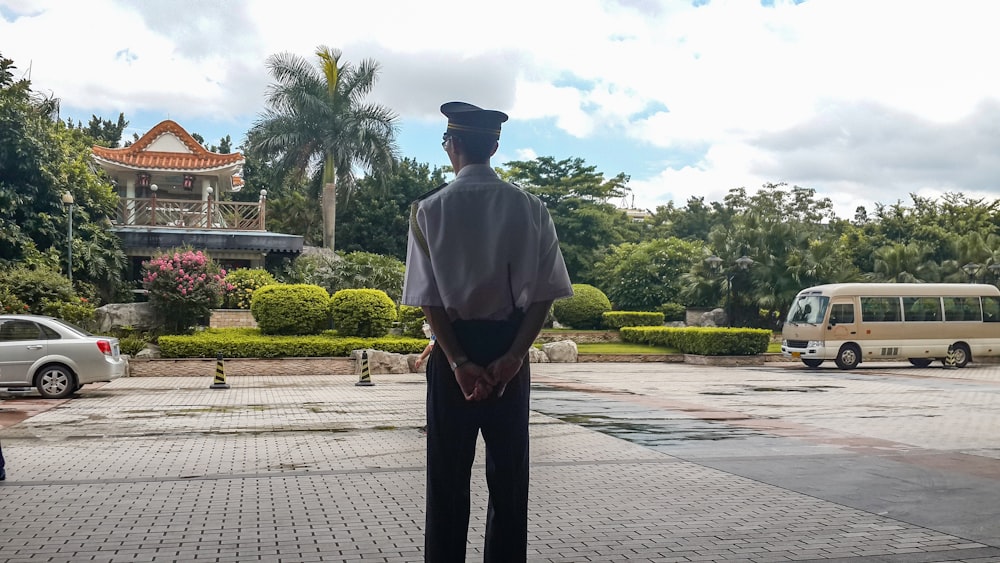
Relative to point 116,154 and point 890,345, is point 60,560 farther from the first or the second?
point 116,154

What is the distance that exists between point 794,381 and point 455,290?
18486 millimetres

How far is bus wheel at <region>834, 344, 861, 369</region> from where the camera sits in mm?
26000

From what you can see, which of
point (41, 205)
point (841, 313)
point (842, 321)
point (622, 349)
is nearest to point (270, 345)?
point (41, 205)

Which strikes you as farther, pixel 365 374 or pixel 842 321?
pixel 842 321

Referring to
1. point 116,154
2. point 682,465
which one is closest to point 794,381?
point 682,465

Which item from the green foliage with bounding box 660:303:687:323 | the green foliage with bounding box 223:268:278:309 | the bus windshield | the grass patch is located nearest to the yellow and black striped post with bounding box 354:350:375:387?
the green foliage with bounding box 223:268:278:309

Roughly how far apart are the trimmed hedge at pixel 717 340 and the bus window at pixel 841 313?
9.28 ft

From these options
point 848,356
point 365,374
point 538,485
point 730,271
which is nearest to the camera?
point 538,485

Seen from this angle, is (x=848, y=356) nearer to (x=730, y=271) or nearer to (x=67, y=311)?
(x=730, y=271)

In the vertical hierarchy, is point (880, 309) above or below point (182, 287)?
below

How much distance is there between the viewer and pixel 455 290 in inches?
130

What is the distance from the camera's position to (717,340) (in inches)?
1078

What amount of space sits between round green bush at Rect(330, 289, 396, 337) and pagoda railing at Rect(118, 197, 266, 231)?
10191 millimetres

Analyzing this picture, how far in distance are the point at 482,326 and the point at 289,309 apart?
20904 millimetres
